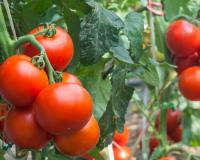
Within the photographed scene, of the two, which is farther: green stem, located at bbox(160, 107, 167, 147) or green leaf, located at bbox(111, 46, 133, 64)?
green stem, located at bbox(160, 107, 167, 147)

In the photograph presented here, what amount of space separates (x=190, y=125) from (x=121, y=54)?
79cm

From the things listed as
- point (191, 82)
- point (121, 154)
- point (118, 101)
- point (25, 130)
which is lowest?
point (121, 154)

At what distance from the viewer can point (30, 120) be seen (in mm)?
743

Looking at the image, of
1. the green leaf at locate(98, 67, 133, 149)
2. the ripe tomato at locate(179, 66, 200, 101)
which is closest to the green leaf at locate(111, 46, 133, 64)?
the green leaf at locate(98, 67, 133, 149)

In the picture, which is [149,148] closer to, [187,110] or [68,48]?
[187,110]

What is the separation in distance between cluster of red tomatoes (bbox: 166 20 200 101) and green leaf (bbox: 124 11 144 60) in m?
0.31

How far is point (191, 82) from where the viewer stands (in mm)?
1312

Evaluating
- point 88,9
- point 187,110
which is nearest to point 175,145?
point 187,110

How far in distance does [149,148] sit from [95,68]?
72 cm

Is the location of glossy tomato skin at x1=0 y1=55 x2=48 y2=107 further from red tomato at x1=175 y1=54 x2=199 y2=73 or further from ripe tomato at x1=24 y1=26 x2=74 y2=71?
red tomato at x1=175 y1=54 x2=199 y2=73

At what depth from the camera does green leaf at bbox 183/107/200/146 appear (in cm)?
171

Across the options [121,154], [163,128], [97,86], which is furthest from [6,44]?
[163,128]

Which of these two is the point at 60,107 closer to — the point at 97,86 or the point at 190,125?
the point at 97,86

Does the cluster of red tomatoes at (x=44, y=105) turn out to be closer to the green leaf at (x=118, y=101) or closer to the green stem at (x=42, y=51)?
the green stem at (x=42, y=51)
